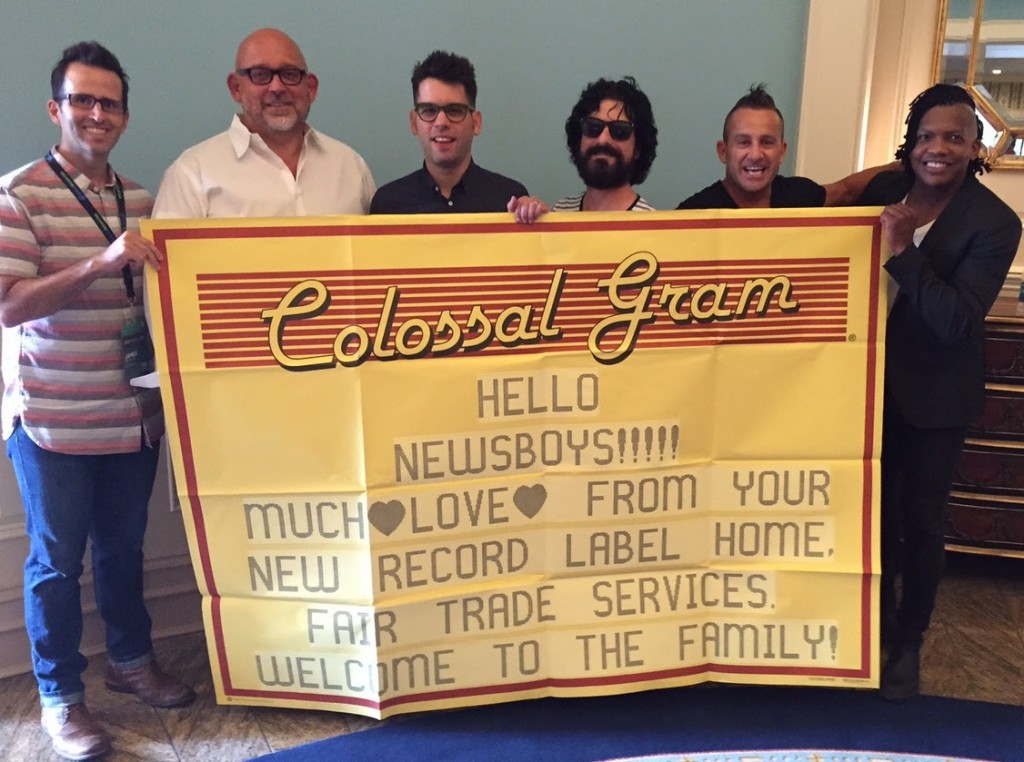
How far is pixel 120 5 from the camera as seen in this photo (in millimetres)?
2002

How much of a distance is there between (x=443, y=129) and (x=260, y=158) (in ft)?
1.33

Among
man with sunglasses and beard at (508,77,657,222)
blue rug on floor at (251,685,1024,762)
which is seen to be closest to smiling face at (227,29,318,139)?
man with sunglasses and beard at (508,77,657,222)

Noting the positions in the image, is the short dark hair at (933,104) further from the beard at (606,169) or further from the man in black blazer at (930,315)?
the beard at (606,169)

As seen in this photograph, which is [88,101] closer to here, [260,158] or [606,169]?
[260,158]

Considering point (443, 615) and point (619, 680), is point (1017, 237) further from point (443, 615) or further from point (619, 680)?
point (443, 615)

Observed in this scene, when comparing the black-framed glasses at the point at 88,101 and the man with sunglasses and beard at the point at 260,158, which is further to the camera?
the man with sunglasses and beard at the point at 260,158

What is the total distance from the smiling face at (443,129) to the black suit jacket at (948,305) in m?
0.94

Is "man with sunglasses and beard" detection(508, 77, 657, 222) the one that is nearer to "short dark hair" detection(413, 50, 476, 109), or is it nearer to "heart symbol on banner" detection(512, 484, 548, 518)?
"short dark hair" detection(413, 50, 476, 109)

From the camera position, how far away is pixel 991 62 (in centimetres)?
255

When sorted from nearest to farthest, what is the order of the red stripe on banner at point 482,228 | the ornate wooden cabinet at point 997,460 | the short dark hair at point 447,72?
the red stripe on banner at point 482,228
the short dark hair at point 447,72
the ornate wooden cabinet at point 997,460

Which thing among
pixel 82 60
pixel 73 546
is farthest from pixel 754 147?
pixel 73 546

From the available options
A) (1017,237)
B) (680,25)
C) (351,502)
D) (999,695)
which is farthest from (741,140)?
(999,695)

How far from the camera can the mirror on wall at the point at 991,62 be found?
251cm

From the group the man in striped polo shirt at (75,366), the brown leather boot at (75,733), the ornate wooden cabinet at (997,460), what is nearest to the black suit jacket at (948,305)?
the ornate wooden cabinet at (997,460)
